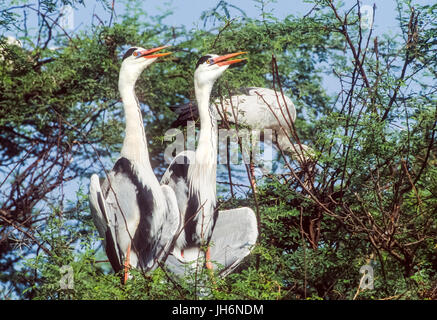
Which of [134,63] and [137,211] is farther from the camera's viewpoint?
[134,63]

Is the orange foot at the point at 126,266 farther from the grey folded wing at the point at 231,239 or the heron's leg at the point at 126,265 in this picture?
the grey folded wing at the point at 231,239

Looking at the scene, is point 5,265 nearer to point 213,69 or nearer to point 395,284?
point 213,69

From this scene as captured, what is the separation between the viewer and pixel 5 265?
17.3 feet

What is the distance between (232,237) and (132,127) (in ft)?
2.44

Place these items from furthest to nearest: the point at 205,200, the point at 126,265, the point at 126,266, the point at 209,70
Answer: the point at 209,70 → the point at 205,200 → the point at 126,265 → the point at 126,266

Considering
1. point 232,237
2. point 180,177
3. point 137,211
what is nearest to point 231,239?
point 232,237

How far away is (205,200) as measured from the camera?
3.93 m

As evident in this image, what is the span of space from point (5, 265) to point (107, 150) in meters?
1.02

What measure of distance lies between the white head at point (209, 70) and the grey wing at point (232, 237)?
656 millimetres

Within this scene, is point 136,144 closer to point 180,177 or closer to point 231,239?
point 180,177

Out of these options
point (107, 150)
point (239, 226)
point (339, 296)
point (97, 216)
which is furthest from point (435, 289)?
point (107, 150)
